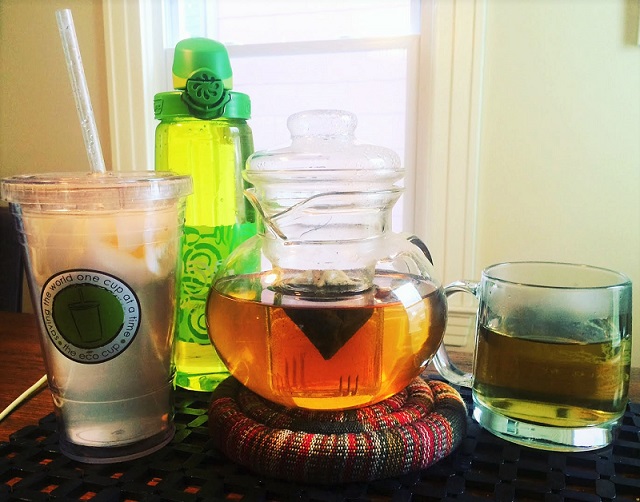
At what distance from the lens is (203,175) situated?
60 centimetres

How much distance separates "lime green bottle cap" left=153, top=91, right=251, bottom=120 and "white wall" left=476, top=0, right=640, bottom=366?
2.80 feet

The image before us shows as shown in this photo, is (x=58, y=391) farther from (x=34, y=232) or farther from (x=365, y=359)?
(x=365, y=359)

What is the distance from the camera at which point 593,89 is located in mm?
1218

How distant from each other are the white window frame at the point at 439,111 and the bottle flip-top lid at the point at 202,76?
852 mm

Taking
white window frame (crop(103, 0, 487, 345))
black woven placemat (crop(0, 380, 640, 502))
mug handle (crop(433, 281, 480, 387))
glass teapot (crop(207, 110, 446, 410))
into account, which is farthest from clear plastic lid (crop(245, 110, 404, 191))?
white window frame (crop(103, 0, 487, 345))

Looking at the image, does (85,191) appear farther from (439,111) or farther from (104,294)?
(439,111)

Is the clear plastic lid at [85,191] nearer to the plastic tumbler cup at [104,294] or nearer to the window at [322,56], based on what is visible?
the plastic tumbler cup at [104,294]

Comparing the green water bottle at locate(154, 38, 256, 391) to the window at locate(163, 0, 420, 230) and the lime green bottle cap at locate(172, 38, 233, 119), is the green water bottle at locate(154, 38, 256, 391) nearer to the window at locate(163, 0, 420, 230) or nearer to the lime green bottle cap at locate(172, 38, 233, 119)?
the lime green bottle cap at locate(172, 38, 233, 119)

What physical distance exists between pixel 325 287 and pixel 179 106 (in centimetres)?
24

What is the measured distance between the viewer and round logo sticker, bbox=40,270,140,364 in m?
0.43

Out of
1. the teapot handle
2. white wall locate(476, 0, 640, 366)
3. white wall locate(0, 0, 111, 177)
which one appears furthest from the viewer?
white wall locate(0, 0, 111, 177)

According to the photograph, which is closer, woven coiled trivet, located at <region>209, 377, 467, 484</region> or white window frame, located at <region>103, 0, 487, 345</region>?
woven coiled trivet, located at <region>209, 377, 467, 484</region>

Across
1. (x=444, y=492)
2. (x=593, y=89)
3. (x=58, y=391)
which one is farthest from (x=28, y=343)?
(x=593, y=89)

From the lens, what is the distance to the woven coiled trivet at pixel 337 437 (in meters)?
0.42
